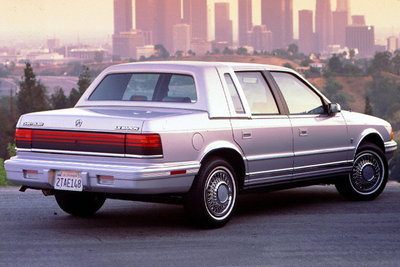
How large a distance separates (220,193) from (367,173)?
2.88 meters

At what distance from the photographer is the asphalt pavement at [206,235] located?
6.13 m

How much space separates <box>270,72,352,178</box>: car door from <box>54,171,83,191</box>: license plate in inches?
102

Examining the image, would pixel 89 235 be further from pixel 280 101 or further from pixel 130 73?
pixel 280 101

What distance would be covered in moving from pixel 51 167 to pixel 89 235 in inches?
28.3

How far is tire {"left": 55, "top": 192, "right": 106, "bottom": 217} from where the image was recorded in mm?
8281

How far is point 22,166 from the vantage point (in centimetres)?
739

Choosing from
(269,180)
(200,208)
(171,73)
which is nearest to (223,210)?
(200,208)

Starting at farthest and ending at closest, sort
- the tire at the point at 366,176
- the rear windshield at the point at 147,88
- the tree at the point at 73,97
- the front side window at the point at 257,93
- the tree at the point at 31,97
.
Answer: the tree at the point at 31,97, the tree at the point at 73,97, the tire at the point at 366,176, the front side window at the point at 257,93, the rear windshield at the point at 147,88

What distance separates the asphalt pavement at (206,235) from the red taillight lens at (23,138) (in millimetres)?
822

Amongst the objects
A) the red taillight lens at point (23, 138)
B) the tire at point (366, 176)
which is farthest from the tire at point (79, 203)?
the tire at point (366, 176)

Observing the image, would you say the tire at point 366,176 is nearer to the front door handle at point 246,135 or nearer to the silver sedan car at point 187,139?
the silver sedan car at point 187,139

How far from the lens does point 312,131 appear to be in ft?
28.8

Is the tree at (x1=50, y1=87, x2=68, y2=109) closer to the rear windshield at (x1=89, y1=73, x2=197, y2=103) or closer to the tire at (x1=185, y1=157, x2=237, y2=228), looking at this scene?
the rear windshield at (x1=89, y1=73, x2=197, y2=103)

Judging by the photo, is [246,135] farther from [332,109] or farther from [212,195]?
[332,109]
